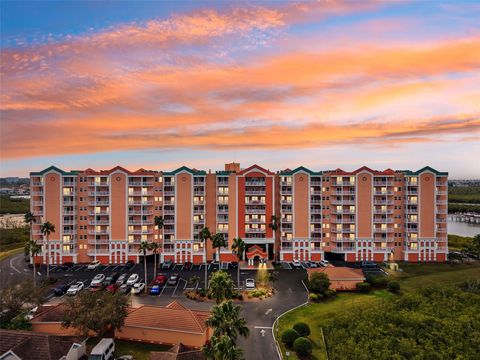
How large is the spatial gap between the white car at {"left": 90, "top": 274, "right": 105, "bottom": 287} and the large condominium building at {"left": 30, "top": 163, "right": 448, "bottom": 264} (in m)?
11.5

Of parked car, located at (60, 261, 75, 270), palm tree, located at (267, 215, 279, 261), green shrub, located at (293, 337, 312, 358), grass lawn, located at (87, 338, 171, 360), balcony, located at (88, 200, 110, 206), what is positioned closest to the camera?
green shrub, located at (293, 337, 312, 358)

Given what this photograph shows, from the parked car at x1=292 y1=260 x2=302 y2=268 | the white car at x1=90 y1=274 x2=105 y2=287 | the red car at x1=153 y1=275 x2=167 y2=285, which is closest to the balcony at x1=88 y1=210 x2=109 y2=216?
the white car at x1=90 y1=274 x2=105 y2=287

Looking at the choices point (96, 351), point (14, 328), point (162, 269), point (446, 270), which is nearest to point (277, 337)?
point (96, 351)

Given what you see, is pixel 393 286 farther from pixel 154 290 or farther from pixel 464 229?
pixel 464 229

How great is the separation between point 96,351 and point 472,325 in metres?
37.4

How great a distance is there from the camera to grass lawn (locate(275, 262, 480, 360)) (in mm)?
41428

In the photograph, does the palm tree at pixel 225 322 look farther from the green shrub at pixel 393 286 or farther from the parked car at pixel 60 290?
the parked car at pixel 60 290

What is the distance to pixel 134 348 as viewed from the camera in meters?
37.3

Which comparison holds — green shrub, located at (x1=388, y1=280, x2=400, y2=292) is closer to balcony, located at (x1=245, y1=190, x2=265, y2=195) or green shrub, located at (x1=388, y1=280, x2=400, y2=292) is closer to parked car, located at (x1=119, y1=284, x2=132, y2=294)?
balcony, located at (x1=245, y1=190, x2=265, y2=195)

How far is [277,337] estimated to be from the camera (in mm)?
39562

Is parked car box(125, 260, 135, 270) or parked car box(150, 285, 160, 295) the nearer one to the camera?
parked car box(150, 285, 160, 295)

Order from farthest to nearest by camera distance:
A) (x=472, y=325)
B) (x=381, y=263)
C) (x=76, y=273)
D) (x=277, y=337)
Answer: (x=381, y=263) < (x=76, y=273) < (x=277, y=337) < (x=472, y=325)

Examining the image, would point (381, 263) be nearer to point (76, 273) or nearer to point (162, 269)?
point (162, 269)

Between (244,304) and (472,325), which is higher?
(472,325)
